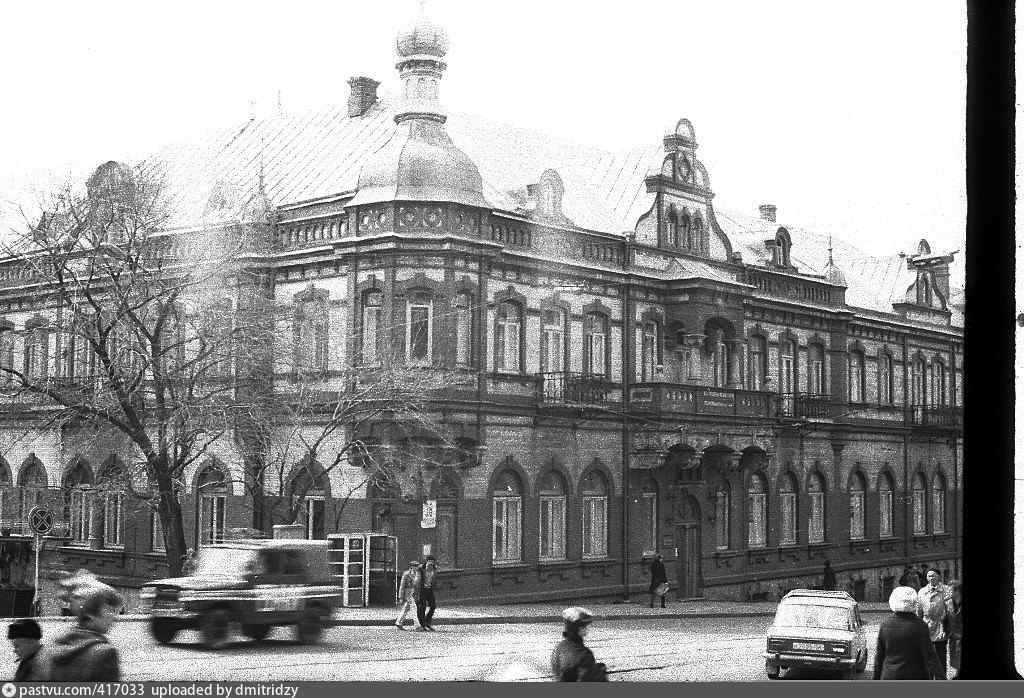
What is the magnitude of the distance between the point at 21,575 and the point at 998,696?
5.51m

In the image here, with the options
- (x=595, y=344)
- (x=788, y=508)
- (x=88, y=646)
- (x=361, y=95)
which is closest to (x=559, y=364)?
(x=595, y=344)

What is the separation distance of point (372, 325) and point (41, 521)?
2115mm

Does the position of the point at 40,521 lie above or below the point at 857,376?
below

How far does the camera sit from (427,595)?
6.92 metres

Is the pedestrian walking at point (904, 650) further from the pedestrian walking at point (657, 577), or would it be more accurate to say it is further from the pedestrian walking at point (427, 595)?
the pedestrian walking at point (427, 595)

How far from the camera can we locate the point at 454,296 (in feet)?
23.2

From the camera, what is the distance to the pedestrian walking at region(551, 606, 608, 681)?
6.95 metres

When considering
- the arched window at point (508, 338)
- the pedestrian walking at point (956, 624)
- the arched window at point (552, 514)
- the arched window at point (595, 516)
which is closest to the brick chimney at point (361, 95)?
the arched window at point (508, 338)

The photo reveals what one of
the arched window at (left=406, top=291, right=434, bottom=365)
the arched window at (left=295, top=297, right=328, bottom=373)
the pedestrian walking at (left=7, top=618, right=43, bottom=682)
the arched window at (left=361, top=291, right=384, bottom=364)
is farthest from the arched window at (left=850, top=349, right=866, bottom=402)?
the pedestrian walking at (left=7, top=618, right=43, bottom=682)

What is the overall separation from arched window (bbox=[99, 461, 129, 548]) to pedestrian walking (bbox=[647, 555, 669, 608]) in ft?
9.74

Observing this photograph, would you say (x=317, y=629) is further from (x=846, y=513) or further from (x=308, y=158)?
(x=846, y=513)

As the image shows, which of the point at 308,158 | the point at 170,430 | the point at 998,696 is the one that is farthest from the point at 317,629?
the point at 998,696

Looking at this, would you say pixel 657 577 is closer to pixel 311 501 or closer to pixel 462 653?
pixel 462 653

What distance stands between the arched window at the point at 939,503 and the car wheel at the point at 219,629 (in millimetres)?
4213
